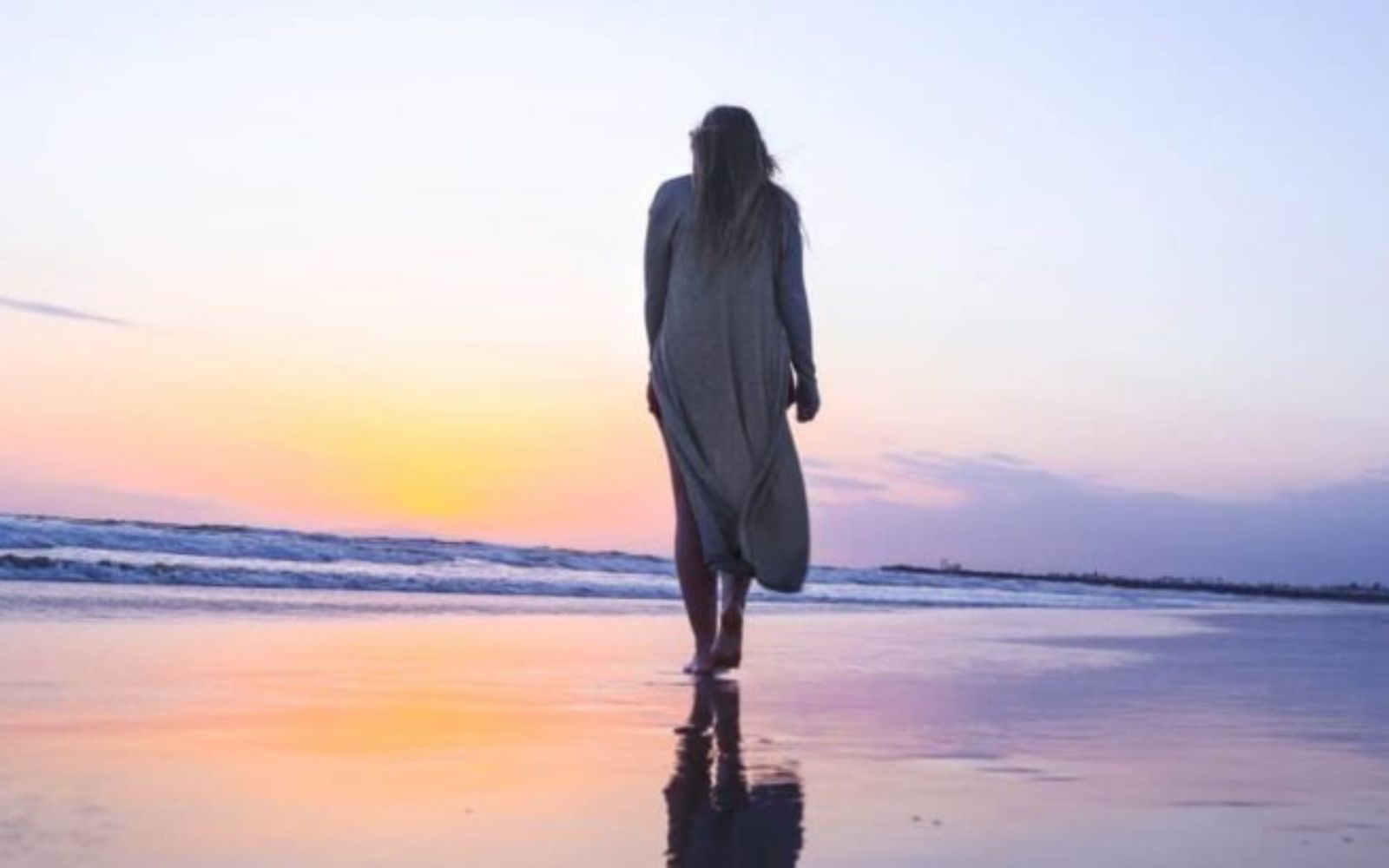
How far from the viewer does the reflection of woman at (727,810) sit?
2.71 metres

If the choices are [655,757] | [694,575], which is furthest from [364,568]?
[655,757]

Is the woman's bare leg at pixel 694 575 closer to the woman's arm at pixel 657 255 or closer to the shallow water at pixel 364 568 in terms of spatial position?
the woman's arm at pixel 657 255

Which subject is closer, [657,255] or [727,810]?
[727,810]

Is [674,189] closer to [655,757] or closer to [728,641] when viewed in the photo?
[728,641]

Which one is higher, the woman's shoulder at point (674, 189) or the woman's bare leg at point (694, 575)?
the woman's shoulder at point (674, 189)

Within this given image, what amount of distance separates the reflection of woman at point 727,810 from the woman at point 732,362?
1589 millimetres

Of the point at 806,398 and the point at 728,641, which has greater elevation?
the point at 806,398

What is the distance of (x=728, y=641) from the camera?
611 cm

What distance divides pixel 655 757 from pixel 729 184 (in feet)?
8.51

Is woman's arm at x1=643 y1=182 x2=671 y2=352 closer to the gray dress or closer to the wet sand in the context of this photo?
the gray dress

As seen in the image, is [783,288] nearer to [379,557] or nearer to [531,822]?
[531,822]

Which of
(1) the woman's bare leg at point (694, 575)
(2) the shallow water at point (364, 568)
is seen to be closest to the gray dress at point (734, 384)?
(1) the woman's bare leg at point (694, 575)

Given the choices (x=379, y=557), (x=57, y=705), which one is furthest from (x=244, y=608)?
(x=379, y=557)

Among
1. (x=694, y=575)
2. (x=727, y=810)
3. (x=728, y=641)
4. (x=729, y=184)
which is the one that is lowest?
(x=727, y=810)
